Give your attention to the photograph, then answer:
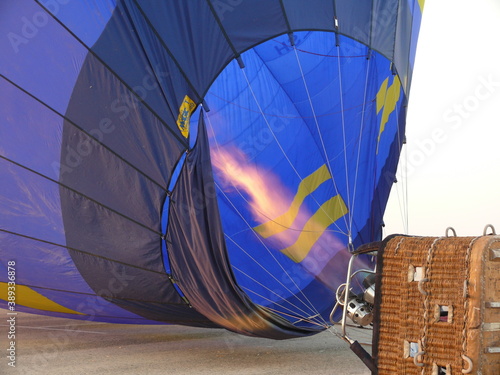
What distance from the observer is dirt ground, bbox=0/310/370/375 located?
238 centimetres

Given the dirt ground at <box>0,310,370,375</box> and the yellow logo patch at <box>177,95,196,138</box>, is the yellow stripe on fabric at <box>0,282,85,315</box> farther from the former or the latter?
the yellow logo patch at <box>177,95,196,138</box>

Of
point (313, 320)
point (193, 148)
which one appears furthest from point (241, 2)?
point (313, 320)

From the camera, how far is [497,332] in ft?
4.20

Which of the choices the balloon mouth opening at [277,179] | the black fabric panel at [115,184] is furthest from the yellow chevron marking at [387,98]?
the black fabric panel at [115,184]

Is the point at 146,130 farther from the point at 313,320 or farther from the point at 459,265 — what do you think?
the point at 459,265

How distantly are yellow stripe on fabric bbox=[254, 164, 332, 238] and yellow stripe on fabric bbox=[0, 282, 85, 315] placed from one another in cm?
107

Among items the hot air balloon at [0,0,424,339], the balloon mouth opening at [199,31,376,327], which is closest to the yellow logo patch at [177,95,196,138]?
the hot air balloon at [0,0,424,339]

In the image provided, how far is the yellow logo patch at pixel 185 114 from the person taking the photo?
225 centimetres

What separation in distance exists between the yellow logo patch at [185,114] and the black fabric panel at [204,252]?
0.17 feet

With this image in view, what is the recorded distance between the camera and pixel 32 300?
3.00 metres

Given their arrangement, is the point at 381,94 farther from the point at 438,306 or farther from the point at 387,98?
the point at 438,306

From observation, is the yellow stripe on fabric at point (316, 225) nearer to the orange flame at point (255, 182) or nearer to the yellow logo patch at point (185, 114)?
the orange flame at point (255, 182)

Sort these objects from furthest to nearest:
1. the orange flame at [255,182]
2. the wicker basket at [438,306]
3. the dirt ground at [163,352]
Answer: the orange flame at [255,182]
the dirt ground at [163,352]
the wicker basket at [438,306]

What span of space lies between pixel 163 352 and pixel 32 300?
0.75 metres
